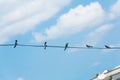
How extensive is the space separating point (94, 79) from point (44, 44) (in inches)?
230

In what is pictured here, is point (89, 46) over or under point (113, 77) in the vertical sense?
over

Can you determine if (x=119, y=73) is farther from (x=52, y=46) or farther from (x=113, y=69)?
(x=52, y=46)

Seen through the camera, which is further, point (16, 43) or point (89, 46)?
point (89, 46)

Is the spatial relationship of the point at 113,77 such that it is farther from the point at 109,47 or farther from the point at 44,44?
the point at 44,44

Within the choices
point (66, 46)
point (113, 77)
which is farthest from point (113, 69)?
point (66, 46)

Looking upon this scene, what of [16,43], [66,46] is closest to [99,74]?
[66,46]

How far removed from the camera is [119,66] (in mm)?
45969

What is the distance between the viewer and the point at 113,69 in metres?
46.7

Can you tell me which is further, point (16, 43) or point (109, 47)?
point (109, 47)

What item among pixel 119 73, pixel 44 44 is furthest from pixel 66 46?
pixel 119 73

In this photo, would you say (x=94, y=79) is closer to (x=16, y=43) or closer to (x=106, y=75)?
(x=106, y=75)

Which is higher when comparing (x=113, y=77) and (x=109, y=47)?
(x=109, y=47)

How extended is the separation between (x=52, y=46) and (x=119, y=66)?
19.6ft

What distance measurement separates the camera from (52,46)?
4472cm
